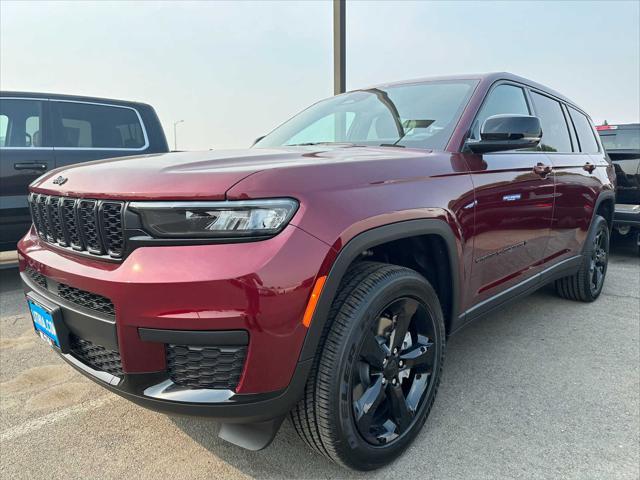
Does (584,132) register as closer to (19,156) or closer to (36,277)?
(36,277)

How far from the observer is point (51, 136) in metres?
4.68

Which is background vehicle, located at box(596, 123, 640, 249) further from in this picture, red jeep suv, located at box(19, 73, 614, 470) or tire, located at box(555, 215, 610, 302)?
red jeep suv, located at box(19, 73, 614, 470)

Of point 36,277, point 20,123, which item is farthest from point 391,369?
point 20,123

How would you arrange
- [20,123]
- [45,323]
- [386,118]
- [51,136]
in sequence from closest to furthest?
[45,323] < [386,118] < [20,123] < [51,136]

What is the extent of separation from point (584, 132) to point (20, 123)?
5.32 m

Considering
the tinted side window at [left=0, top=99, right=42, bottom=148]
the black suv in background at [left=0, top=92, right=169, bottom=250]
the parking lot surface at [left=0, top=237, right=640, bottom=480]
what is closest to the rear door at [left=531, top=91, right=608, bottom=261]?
the parking lot surface at [left=0, top=237, right=640, bottom=480]

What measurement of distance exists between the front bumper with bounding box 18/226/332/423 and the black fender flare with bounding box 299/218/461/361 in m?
0.05

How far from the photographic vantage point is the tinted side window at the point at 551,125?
3.25 metres

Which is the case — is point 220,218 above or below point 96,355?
above

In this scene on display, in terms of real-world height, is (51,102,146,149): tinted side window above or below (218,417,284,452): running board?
above

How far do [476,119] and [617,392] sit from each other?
1.70 m

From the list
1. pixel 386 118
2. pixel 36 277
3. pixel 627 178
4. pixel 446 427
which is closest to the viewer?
pixel 36 277

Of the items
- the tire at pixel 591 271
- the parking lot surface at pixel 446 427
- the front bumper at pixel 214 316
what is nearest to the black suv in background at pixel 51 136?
the parking lot surface at pixel 446 427

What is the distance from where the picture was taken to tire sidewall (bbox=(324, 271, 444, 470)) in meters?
1.64
